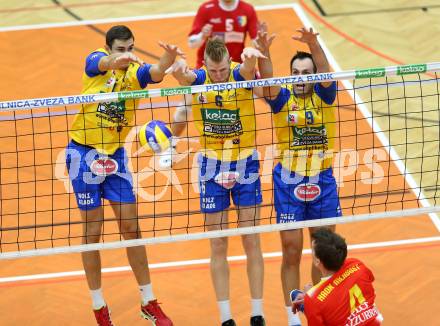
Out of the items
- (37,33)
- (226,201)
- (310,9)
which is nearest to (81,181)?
(226,201)

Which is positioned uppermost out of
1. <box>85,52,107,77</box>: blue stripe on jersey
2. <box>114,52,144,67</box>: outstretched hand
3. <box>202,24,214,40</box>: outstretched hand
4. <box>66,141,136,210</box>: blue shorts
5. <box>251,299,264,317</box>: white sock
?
<box>202,24,214,40</box>: outstretched hand

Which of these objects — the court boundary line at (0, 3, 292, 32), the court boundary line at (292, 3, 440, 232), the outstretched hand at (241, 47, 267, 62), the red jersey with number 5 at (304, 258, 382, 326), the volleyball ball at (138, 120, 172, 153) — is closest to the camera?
the red jersey with number 5 at (304, 258, 382, 326)

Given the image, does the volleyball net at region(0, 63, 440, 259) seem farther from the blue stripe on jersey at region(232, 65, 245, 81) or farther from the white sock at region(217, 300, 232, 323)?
the blue stripe on jersey at region(232, 65, 245, 81)

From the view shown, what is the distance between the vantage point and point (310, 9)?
15.9 metres

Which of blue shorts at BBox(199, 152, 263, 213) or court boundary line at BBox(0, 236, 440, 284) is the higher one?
blue shorts at BBox(199, 152, 263, 213)

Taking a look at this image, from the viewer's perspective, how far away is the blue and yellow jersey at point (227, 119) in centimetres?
862

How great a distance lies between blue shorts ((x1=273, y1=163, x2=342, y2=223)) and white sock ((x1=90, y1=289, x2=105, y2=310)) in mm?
1897

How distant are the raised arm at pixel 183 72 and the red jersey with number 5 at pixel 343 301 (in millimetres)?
2350

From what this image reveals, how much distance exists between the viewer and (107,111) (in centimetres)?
877

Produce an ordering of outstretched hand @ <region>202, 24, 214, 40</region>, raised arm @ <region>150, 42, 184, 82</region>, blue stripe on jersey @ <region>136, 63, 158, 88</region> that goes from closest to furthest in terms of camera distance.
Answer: raised arm @ <region>150, 42, 184, 82</region> < blue stripe on jersey @ <region>136, 63, 158, 88</region> < outstretched hand @ <region>202, 24, 214, 40</region>

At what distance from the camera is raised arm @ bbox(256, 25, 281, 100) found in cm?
834

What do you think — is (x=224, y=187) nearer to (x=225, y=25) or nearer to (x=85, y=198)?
(x=85, y=198)

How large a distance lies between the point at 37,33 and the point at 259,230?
7984 mm

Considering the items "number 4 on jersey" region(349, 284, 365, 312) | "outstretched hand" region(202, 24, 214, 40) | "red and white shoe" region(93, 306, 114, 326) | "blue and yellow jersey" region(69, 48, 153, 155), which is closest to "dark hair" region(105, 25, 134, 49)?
"blue and yellow jersey" region(69, 48, 153, 155)
